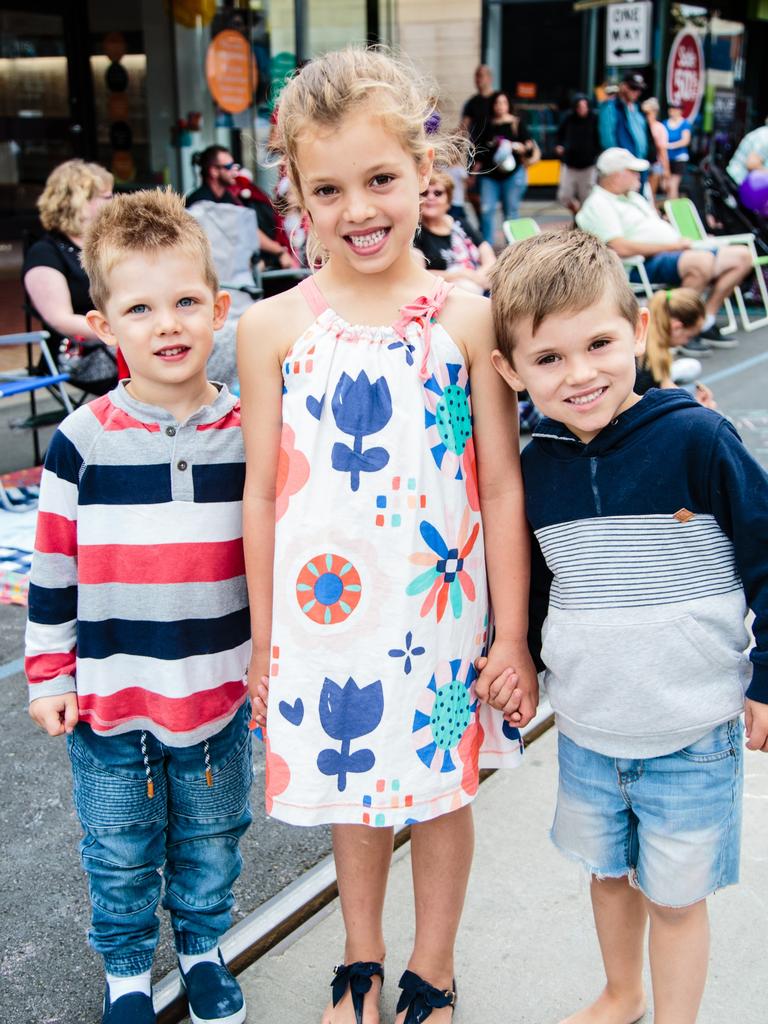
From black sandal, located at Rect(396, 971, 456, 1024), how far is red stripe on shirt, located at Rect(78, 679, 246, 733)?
607mm

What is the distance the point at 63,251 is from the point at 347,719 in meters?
4.32

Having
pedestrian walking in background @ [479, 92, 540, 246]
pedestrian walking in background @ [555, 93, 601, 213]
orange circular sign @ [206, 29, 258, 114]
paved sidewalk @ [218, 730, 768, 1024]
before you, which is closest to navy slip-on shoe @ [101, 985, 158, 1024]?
paved sidewalk @ [218, 730, 768, 1024]

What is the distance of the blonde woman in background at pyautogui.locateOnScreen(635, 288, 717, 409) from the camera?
4383mm

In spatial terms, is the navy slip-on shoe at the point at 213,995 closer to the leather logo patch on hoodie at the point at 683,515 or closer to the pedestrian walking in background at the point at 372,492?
the pedestrian walking in background at the point at 372,492

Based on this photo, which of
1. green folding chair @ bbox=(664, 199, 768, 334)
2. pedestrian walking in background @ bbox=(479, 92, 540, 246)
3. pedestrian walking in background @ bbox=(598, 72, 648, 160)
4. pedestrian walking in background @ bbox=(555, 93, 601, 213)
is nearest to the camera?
green folding chair @ bbox=(664, 199, 768, 334)

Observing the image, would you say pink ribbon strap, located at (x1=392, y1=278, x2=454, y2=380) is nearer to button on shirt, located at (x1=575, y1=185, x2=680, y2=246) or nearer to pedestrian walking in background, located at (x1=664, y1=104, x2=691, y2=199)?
button on shirt, located at (x1=575, y1=185, x2=680, y2=246)

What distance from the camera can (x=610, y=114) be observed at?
10977 mm

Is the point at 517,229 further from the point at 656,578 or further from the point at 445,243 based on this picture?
the point at 656,578

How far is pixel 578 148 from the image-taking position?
A: 12.1 m

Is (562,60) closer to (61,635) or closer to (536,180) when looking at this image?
(536,180)

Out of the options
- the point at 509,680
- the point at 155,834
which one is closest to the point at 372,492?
the point at 509,680

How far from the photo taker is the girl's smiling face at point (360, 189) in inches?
66.9

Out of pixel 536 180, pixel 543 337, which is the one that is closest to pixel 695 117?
pixel 536 180

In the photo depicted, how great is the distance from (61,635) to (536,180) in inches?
798
